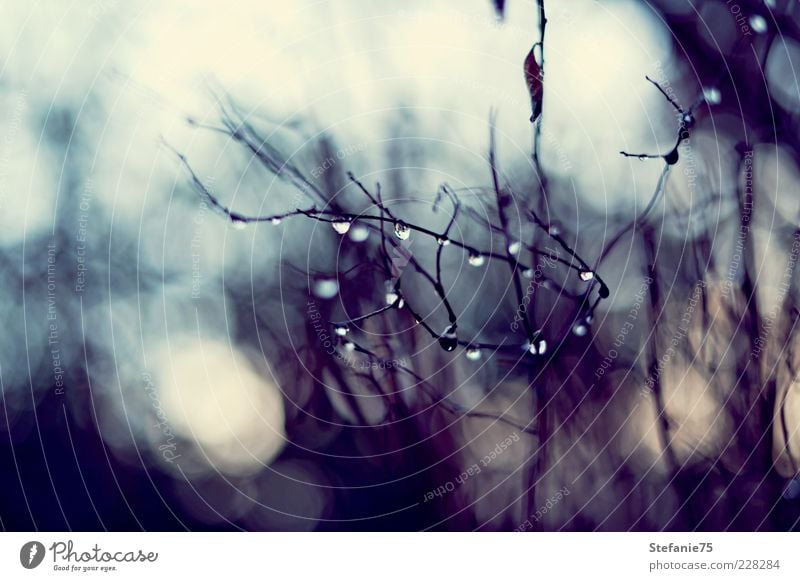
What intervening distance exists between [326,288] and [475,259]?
149 millimetres

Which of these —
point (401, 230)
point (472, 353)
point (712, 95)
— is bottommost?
point (472, 353)

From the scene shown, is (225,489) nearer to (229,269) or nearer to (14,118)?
(229,269)

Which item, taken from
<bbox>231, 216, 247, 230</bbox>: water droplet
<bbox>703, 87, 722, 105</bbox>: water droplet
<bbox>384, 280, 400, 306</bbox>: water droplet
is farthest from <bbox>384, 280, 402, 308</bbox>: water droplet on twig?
<bbox>703, 87, 722, 105</bbox>: water droplet

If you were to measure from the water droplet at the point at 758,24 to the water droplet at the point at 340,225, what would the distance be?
468mm

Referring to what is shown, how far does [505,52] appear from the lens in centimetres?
64

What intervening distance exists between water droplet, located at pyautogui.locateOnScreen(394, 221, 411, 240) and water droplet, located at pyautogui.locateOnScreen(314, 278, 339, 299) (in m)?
0.08

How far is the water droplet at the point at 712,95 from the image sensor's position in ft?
2.18

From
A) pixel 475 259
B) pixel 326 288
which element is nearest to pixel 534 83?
pixel 475 259

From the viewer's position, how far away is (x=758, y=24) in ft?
2.20

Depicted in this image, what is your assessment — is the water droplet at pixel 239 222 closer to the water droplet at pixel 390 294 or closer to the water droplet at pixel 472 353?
the water droplet at pixel 390 294

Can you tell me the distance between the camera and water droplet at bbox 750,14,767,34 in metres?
0.67

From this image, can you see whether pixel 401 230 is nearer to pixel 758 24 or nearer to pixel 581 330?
pixel 581 330

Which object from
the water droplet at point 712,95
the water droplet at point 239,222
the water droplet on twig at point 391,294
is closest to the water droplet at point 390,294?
the water droplet on twig at point 391,294

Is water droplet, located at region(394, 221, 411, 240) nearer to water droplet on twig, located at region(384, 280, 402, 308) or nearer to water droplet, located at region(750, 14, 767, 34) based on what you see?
water droplet on twig, located at region(384, 280, 402, 308)
